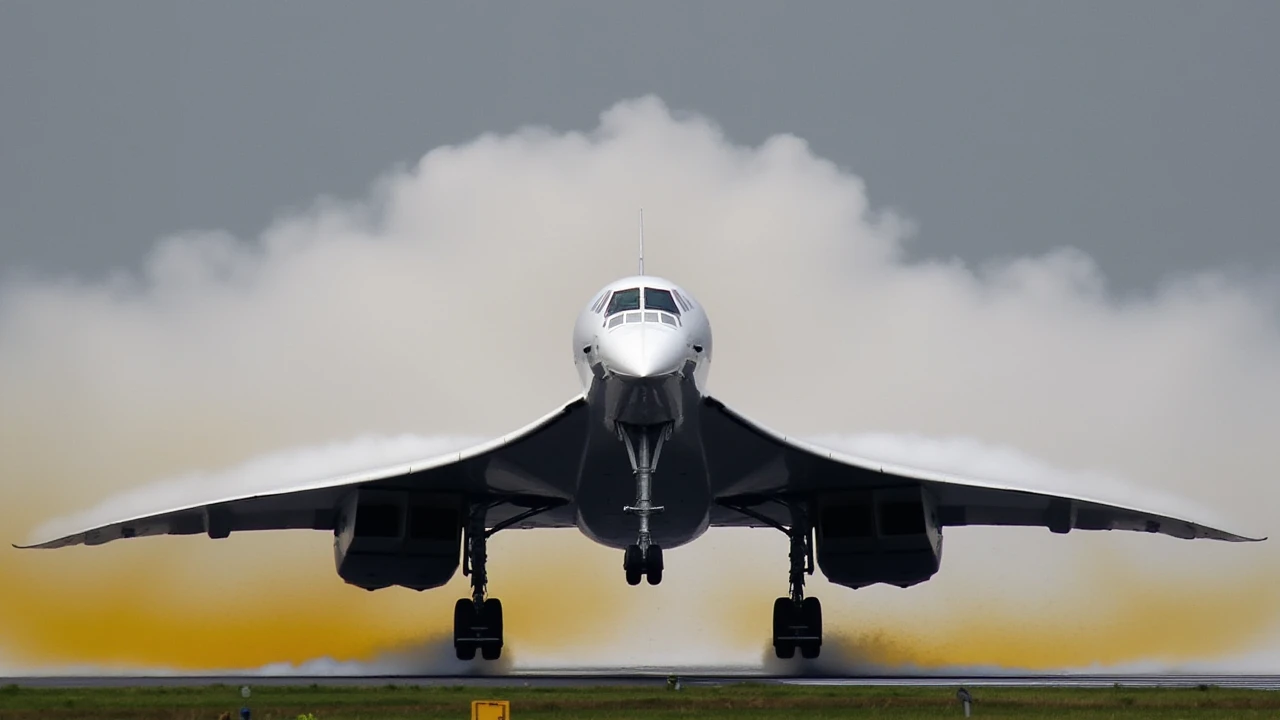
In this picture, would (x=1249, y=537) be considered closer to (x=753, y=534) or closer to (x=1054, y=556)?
(x=1054, y=556)

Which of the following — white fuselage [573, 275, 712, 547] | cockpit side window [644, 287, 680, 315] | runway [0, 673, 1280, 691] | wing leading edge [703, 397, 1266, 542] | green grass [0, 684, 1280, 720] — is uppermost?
cockpit side window [644, 287, 680, 315]

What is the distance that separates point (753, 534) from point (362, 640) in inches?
262

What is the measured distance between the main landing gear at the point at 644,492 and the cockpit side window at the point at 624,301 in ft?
4.95

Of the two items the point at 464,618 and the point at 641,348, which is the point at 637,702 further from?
the point at 464,618

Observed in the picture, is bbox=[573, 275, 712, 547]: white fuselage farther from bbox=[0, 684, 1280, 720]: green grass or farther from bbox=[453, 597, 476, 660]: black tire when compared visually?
bbox=[453, 597, 476, 660]: black tire

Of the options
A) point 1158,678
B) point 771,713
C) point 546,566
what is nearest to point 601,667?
point 546,566

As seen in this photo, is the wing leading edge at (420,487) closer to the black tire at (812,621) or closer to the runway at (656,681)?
the runway at (656,681)

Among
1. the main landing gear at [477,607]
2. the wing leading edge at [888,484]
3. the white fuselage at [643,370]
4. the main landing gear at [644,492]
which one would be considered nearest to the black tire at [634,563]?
the main landing gear at [644,492]

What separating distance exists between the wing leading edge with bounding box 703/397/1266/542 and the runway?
2387mm

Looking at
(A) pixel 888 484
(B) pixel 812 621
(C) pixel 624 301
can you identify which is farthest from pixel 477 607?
(C) pixel 624 301

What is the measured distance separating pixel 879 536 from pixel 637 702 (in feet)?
28.0

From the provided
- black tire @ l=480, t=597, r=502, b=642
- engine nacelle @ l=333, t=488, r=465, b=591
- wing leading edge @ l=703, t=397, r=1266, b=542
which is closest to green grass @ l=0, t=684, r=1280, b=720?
wing leading edge @ l=703, t=397, r=1266, b=542

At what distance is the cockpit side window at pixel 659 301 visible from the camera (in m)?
21.1

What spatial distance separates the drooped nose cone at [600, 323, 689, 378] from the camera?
20.4 meters
